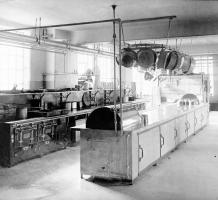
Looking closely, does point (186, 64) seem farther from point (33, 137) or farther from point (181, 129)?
point (33, 137)


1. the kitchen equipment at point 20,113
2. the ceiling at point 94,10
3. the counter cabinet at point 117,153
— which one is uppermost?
the ceiling at point 94,10

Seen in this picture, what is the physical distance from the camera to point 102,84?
10312 millimetres

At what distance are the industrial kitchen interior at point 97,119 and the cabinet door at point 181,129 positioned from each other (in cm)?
2


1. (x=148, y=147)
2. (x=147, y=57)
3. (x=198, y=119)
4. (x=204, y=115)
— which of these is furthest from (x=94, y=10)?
(x=204, y=115)

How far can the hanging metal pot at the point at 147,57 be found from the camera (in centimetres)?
518

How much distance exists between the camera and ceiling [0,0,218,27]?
550 cm

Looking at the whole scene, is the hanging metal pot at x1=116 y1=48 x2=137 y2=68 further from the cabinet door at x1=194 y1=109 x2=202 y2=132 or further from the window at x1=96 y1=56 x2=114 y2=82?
the window at x1=96 y1=56 x2=114 y2=82

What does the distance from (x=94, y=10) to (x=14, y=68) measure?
334 centimetres

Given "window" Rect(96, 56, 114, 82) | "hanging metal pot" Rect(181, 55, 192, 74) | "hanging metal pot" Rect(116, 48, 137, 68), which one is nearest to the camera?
"hanging metal pot" Rect(116, 48, 137, 68)

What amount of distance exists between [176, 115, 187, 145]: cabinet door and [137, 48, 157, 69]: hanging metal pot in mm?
1826

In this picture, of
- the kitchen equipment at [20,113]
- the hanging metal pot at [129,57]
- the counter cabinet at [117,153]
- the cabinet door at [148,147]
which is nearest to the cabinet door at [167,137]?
the cabinet door at [148,147]

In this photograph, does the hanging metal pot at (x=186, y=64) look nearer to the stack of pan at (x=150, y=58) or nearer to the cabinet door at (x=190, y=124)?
the stack of pan at (x=150, y=58)

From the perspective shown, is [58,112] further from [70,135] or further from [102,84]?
[102,84]

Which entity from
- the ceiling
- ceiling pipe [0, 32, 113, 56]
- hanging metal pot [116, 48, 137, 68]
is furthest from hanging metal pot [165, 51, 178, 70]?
ceiling pipe [0, 32, 113, 56]
